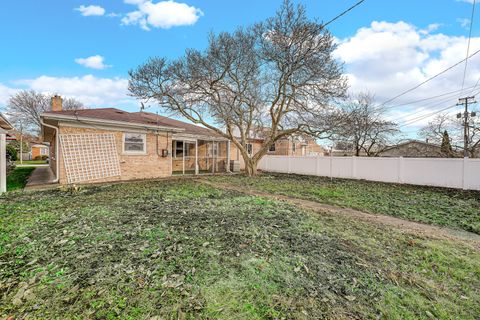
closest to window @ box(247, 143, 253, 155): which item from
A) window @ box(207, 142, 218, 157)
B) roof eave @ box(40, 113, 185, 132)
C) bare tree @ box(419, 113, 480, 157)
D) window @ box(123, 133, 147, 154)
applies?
window @ box(207, 142, 218, 157)

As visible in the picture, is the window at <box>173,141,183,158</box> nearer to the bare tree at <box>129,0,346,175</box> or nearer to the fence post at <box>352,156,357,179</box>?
the bare tree at <box>129,0,346,175</box>

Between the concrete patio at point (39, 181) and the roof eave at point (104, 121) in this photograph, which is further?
the concrete patio at point (39, 181)

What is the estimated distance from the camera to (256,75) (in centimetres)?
1258

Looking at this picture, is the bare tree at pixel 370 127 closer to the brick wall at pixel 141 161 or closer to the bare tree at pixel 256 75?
the bare tree at pixel 256 75

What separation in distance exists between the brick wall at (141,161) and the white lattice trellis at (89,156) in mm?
160

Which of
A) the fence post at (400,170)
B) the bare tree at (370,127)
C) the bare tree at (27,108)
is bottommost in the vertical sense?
the fence post at (400,170)

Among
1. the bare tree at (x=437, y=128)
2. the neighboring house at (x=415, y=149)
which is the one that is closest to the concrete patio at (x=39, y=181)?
the neighboring house at (x=415, y=149)

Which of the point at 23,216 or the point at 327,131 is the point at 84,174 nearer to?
the point at 23,216

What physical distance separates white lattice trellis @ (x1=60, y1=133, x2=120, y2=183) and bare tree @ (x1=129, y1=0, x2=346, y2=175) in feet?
10.3

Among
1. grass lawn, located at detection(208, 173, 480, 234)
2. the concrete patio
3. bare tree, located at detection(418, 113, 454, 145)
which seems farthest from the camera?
bare tree, located at detection(418, 113, 454, 145)

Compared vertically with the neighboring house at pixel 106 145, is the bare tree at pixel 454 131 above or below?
above

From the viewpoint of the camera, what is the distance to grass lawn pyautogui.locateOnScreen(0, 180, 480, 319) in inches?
83.0

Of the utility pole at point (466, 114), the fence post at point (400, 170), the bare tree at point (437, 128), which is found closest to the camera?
the fence post at point (400, 170)

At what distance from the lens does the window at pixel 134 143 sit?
11.0 m
